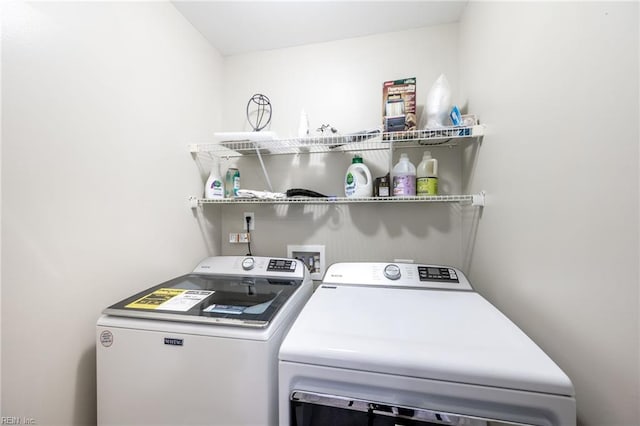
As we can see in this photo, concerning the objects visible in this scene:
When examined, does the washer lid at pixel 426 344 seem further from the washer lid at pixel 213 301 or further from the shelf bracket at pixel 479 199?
the shelf bracket at pixel 479 199

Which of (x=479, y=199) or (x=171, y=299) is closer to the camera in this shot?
(x=171, y=299)

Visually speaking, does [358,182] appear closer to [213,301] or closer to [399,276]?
[399,276]

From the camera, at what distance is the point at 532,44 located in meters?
0.81

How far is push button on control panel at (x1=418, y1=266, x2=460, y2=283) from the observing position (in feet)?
4.12

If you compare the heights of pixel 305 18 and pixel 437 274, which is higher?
pixel 305 18

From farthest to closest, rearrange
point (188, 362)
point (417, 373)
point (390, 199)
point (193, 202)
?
point (193, 202)
point (390, 199)
point (188, 362)
point (417, 373)

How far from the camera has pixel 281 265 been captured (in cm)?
146

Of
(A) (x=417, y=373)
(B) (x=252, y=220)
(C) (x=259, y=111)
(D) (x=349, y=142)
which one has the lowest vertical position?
(A) (x=417, y=373)

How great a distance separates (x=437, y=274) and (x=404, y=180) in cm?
54

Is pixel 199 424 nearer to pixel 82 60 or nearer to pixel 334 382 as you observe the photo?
pixel 334 382

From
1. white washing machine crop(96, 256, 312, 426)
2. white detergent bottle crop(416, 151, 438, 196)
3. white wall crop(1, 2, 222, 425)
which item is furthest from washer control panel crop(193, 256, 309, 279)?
white detergent bottle crop(416, 151, 438, 196)

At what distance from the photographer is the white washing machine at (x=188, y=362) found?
2.56ft

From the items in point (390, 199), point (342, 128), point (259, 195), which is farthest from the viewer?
point (342, 128)

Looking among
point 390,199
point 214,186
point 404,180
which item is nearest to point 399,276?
point 390,199
